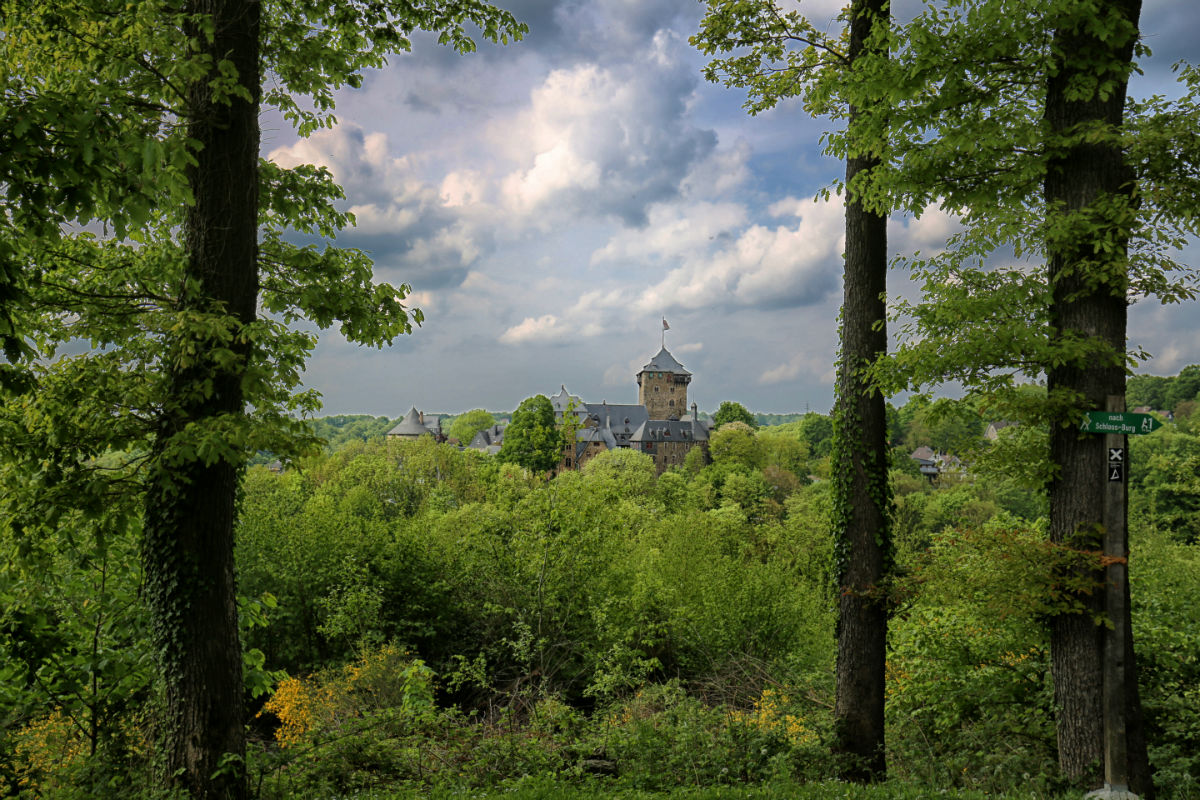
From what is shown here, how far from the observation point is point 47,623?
5.14 meters

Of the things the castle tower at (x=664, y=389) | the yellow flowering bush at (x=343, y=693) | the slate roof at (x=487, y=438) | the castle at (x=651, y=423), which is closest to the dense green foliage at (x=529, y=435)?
the castle at (x=651, y=423)

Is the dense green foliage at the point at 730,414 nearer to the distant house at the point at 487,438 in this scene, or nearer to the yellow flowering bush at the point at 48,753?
the distant house at the point at 487,438

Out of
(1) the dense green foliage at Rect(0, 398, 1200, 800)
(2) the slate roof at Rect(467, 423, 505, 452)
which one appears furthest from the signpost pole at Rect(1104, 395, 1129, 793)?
(2) the slate roof at Rect(467, 423, 505, 452)

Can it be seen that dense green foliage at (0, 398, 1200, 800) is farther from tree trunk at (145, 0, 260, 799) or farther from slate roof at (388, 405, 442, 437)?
slate roof at (388, 405, 442, 437)

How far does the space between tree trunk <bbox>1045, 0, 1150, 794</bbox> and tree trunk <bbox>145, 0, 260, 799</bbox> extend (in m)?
6.30

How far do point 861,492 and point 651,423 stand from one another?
69719mm

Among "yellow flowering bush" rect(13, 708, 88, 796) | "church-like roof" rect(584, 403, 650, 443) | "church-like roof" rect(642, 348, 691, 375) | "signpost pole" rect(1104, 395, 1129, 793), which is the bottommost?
"yellow flowering bush" rect(13, 708, 88, 796)

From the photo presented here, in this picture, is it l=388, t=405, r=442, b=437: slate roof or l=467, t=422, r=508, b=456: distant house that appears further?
l=467, t=422, r=508, b=456: distant house

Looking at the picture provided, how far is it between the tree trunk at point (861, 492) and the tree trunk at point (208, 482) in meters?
5.35

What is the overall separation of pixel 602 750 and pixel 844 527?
370 centimetres

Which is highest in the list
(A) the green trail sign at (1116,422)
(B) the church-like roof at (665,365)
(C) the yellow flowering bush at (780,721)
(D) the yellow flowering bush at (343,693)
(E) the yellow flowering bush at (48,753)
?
(B) the church-like roof at (665,365)

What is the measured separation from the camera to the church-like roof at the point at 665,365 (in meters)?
90.6

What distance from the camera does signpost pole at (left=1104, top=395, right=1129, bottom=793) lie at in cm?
541

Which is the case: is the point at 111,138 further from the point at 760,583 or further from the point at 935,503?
the point at 935,503
